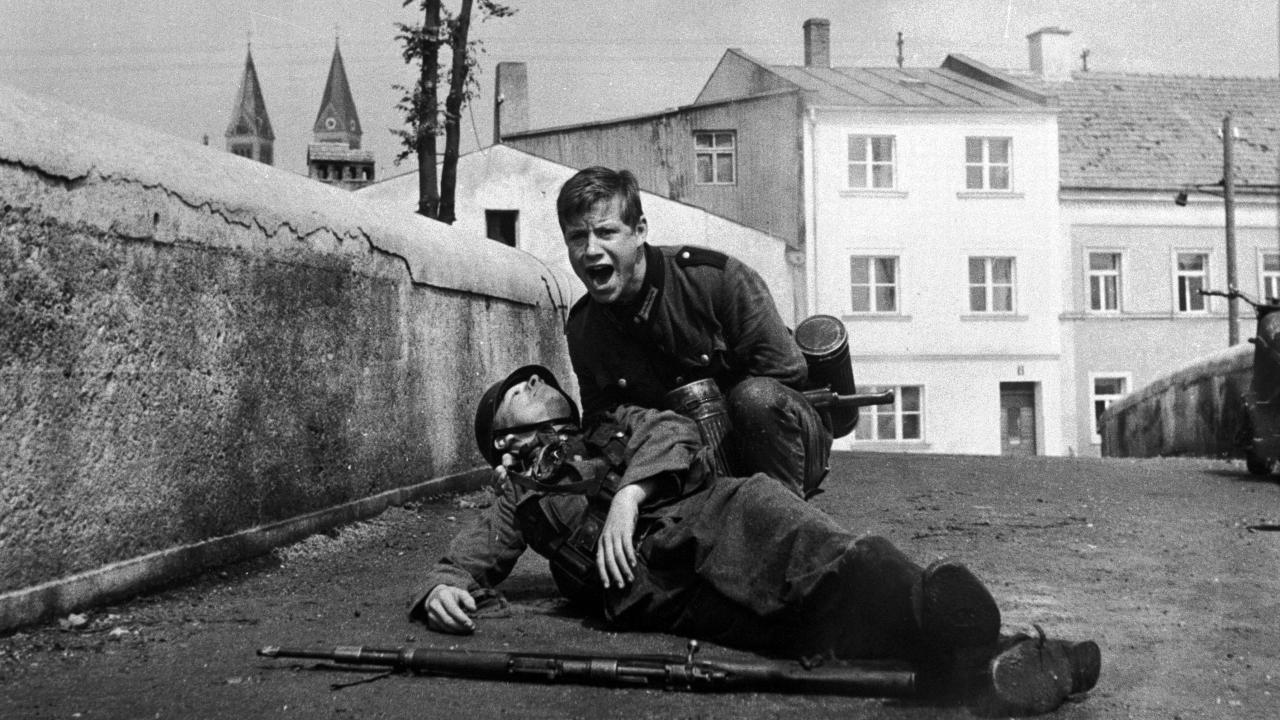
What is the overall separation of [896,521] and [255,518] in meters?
3.24

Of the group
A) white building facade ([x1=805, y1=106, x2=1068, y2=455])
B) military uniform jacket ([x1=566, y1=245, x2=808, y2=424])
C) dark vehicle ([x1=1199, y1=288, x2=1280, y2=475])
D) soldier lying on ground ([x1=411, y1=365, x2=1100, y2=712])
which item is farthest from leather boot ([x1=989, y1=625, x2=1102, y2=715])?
white building facade ([x1=805, y1=106, x2=1068, y2=455])

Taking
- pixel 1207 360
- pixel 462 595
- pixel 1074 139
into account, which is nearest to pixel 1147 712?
pixel 462 595

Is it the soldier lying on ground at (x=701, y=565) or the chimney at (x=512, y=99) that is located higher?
the chimney at (x=512, y=99)

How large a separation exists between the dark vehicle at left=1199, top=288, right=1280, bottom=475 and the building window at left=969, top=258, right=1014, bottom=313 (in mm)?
23238

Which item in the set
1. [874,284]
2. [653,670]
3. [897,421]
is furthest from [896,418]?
[653,670]

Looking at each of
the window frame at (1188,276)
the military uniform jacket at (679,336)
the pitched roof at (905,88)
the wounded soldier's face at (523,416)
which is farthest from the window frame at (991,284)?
the wounded soldier's face at (523,416)

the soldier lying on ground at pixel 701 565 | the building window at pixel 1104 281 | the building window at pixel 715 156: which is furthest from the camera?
the building window at pixel 715 156

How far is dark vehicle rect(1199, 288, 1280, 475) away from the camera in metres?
10.2

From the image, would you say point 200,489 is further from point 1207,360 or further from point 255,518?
point 1207,360

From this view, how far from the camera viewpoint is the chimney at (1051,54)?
122ft

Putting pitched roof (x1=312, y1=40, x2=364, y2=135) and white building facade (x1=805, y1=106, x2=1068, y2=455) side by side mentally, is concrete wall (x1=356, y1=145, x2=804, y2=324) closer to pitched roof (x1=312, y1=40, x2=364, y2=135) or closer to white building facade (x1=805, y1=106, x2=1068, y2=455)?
white building facade (x1=805, y1=106, x2=1068, y2=455)

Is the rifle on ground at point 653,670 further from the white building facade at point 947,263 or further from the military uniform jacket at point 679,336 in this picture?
the white building facade at point 947,263

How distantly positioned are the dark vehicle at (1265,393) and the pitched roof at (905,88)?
913 inches

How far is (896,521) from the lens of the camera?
688 cm
